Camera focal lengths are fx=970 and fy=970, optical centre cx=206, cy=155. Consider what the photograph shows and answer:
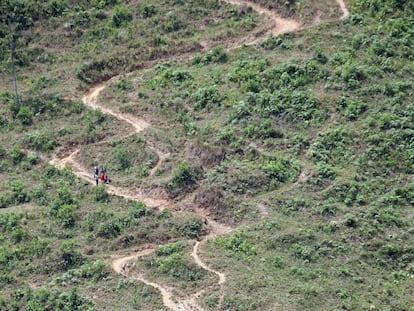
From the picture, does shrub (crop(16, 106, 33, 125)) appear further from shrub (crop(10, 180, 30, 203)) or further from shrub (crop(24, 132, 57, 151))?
shrub (crop(10, 180, 30, 203))

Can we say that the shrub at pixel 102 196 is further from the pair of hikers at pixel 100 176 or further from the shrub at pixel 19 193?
the shrub at pixel 19 193

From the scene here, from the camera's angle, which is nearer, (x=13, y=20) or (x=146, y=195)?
(x=146, y=195)

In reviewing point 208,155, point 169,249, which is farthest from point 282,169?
point 169,249

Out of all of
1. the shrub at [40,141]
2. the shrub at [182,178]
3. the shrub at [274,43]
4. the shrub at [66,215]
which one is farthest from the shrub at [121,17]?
the shrub at [66,215]

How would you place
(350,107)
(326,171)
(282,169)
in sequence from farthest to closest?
(350,107) < (282,169) < (326,171)

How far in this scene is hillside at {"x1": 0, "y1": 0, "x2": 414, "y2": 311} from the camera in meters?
43.2

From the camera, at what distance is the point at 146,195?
50312 mm

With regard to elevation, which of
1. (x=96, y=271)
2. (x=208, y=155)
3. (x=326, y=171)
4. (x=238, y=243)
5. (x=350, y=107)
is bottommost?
(x=96, y=271)

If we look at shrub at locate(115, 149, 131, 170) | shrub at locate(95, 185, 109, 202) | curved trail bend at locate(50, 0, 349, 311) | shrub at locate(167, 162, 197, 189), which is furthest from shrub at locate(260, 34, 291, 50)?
shrub at locate(95, 185, 109, 202)

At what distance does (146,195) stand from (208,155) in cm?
398

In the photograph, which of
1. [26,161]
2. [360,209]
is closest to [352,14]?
[360,209]

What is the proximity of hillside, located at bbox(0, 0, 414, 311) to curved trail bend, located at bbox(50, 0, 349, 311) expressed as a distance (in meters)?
0.11

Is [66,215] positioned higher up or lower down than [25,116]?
lower down

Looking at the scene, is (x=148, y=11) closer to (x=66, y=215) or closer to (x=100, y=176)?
(x=100, y=176)
